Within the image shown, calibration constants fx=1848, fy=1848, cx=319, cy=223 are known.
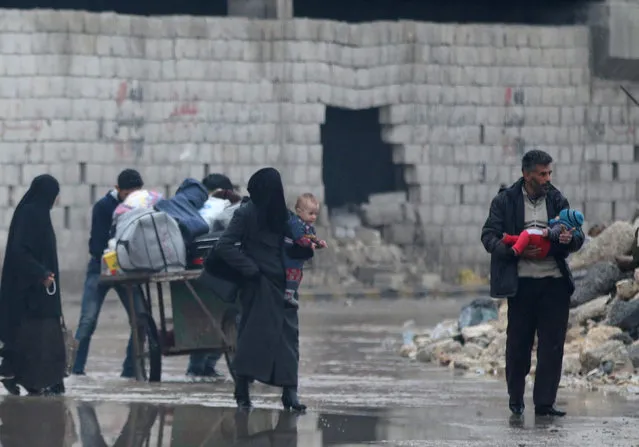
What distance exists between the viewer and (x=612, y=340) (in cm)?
1395

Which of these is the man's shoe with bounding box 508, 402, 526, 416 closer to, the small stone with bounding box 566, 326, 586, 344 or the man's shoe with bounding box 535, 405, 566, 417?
the man's shoe with bounding box 535, 405, 566, 417

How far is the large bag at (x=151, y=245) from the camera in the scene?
41.9ft

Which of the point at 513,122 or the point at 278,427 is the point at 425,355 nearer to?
the point at 278,427

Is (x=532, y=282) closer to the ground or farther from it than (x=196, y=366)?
farther from it

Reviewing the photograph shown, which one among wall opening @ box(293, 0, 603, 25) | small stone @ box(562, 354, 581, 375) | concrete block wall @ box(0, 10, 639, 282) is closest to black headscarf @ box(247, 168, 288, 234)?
small stone @ box(562, 354, 581, 375)

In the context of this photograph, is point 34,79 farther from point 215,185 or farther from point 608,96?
point 215,185

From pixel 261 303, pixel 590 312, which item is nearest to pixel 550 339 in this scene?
→ pixel 261 303

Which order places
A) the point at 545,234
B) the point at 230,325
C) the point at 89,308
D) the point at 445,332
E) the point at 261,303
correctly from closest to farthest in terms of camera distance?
1. the point at 545,234
2. the point at 261,303
3. the point at 230,325
4. the point at 89,308
5. the point at 445,332

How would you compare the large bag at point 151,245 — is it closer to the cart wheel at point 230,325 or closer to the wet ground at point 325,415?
the cart wheel at point 230,325

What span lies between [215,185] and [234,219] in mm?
3181

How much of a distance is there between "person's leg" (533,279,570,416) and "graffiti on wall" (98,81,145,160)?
15.4m

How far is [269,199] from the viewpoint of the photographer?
1098cm

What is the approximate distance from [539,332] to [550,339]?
0.09 metres

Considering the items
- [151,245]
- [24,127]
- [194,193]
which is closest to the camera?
[151,245]
